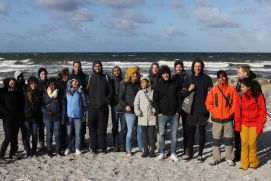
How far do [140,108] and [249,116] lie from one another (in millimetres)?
2029

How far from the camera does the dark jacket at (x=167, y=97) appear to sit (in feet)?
22.5

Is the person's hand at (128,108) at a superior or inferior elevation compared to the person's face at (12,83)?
inferior

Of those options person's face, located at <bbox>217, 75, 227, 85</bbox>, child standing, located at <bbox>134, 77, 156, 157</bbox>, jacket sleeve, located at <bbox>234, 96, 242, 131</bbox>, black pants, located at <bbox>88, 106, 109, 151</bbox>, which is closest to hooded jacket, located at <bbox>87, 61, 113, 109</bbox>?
black pants, located at <bbox>88, 106, 109, 151</bbox>

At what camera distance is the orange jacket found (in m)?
6.59

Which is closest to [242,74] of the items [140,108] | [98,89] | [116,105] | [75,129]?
[140,108]

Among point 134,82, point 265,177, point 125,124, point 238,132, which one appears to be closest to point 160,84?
point 134,82

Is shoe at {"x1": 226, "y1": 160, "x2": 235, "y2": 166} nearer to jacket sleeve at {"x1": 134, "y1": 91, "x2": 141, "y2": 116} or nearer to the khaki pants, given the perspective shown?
the khaki pants

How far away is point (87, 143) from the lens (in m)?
8.52

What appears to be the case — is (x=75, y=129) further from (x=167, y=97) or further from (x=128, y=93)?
(x=167, y=97)

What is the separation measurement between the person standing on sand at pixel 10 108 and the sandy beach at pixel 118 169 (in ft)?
1.89

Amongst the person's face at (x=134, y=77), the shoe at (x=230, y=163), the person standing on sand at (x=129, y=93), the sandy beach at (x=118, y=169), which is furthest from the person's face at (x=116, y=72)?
the shoe at (x=230, y=163)

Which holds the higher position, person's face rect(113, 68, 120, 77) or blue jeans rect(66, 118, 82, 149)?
person's face rect(113, 68, 120, 77)

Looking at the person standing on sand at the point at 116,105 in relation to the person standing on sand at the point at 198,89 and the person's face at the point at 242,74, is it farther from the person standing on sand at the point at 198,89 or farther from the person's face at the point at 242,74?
the person's face at the point at 242,74

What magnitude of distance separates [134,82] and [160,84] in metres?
0.64
